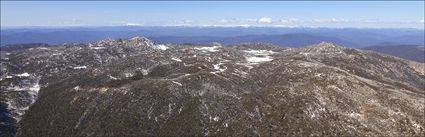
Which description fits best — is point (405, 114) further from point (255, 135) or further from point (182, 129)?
point (182, 129)

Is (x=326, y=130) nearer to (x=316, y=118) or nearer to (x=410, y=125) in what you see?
(x=316, y=118)

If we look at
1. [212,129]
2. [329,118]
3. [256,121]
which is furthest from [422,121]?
[212,129]

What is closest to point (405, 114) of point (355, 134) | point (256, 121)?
point (355, 134)

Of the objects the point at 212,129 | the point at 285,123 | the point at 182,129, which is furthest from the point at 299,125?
the point at 182,129

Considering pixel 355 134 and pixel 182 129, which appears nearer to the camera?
pixel 355 134

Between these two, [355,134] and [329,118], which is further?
[329,118]

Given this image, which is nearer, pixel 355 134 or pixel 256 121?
pixel 355 134

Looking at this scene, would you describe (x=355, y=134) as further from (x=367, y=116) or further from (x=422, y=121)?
(x=422, y=121)
